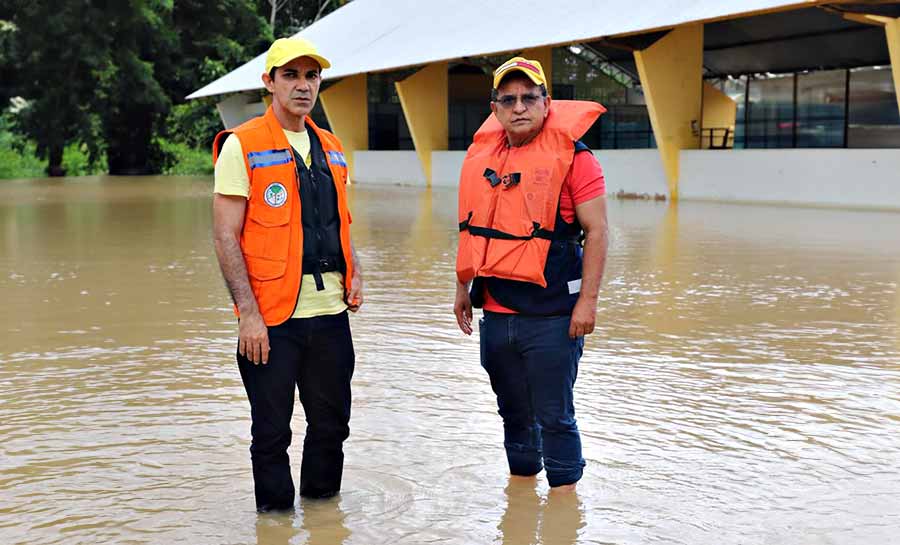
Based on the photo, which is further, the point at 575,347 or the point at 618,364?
the point at 618,364

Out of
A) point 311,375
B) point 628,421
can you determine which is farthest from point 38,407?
point 628,421

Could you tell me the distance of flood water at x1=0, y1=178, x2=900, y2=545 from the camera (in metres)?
4.26

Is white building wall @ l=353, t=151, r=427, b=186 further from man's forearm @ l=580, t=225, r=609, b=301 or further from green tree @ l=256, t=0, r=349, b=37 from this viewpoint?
man's forearm @ l=580, t=225, r=609, b=301

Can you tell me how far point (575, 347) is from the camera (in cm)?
434

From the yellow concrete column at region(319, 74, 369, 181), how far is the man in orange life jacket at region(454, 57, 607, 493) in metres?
32.6

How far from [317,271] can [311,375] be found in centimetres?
40

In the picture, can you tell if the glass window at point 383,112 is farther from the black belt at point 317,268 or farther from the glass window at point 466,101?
the black belt at point 317,268

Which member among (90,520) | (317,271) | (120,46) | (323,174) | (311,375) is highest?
(120,46)

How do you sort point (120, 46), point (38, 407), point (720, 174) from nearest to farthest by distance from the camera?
1. point (38, 407)
2. point (720, 174)
3. point (120, 46)

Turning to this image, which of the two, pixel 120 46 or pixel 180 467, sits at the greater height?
pixel 120 46

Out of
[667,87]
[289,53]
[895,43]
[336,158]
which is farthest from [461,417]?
[667,87]

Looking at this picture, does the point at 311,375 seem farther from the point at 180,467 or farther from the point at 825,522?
the point at 825,522

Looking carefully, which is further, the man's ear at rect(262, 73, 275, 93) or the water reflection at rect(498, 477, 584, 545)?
the man's ear at rect(262, 73, 275, 93)

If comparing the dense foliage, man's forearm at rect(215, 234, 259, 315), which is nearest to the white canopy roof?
the dense foliage
